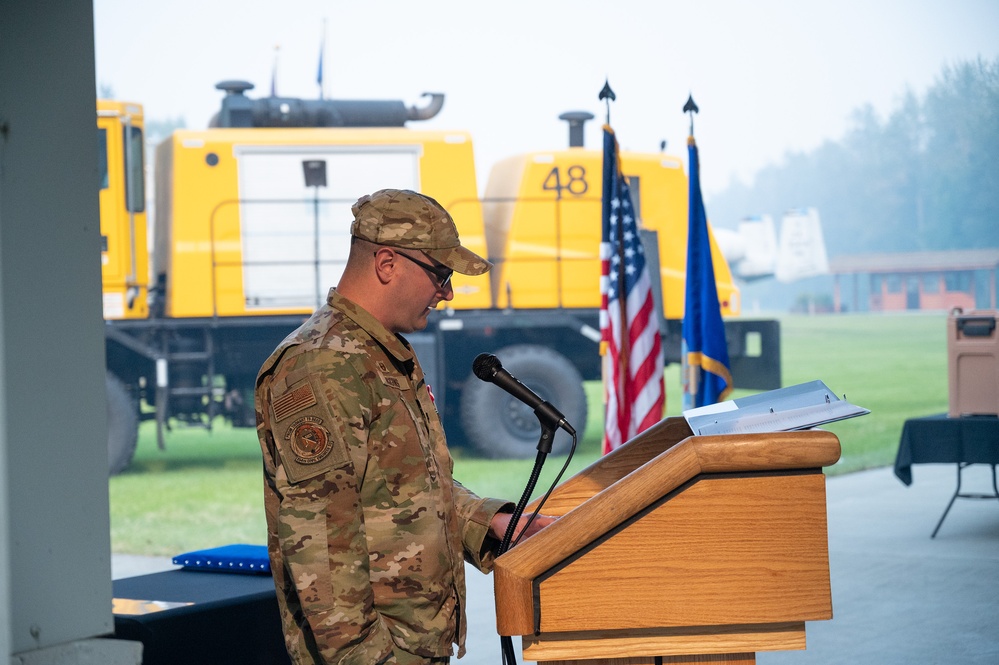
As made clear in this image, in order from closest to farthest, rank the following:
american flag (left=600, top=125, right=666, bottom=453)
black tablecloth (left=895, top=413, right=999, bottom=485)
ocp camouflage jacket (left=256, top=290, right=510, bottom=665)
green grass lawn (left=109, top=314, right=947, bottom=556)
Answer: ocp camouflage jacket (left=256, top=290, right=510, bottom=665), american flag (left=600, top=125, right=666, bottom=453), black tablecloth (left=895, top=413, right=999, bottom=485), green grass lawn (left=109, top=314, right=947, bottom=556)

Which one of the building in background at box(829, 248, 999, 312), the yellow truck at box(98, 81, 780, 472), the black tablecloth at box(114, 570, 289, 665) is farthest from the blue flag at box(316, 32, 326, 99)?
the building in background at box(829, 248, 999, 312)

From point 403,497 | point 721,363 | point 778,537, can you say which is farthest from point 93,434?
point 721,363

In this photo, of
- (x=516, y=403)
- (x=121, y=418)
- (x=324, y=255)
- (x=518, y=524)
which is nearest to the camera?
(x=518, y=524)

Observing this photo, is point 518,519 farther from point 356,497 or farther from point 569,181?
point 569,181

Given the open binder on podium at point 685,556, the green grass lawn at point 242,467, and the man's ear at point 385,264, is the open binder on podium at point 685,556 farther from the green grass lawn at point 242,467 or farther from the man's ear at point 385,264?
the green grass lawn at point 242,467

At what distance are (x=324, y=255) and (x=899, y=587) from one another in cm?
582

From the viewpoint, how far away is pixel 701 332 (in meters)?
5.27

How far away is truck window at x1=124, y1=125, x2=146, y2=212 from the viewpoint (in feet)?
30.1

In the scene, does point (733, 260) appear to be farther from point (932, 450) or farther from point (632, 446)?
point (632, 446)

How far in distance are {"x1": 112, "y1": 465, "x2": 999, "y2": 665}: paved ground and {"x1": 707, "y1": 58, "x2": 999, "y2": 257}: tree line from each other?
30.4ft

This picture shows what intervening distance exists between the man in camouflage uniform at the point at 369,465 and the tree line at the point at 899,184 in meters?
15.0

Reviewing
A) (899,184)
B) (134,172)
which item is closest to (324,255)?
(134,172)

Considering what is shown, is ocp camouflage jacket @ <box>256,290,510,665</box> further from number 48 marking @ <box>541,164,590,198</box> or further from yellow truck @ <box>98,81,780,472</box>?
number 48 marking @ <box>541,164,590,198</box>

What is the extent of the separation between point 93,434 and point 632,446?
2.97 ft
